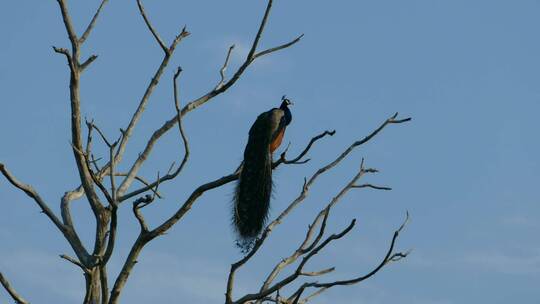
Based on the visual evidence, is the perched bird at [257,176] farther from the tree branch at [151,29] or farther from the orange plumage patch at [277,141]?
the tree branch at [151,29]

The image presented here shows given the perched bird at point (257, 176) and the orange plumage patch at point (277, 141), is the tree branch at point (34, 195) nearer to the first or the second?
the perched bird at point (257, 176)

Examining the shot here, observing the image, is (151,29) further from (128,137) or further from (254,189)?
(254,189)

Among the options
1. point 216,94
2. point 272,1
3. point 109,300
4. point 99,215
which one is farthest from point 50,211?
point 272,1

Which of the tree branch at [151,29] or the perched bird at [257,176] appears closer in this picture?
the tree branch at [151,29]

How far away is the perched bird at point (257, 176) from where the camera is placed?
12.4 m

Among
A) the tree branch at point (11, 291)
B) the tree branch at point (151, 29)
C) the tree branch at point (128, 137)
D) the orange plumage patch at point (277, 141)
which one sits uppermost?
the orange plumage patch at point (277, 141)

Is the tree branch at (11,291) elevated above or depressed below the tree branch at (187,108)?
below

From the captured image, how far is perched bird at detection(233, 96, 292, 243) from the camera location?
1237cm

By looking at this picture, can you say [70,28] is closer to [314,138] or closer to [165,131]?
[165,131]

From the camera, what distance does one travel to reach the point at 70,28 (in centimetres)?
1057

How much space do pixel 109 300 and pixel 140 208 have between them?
108 cm

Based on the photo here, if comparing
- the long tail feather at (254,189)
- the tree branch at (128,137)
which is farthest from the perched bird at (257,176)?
the tree branch at (128,137)

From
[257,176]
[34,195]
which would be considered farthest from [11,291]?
[257,176]

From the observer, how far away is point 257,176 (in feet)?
43.2
